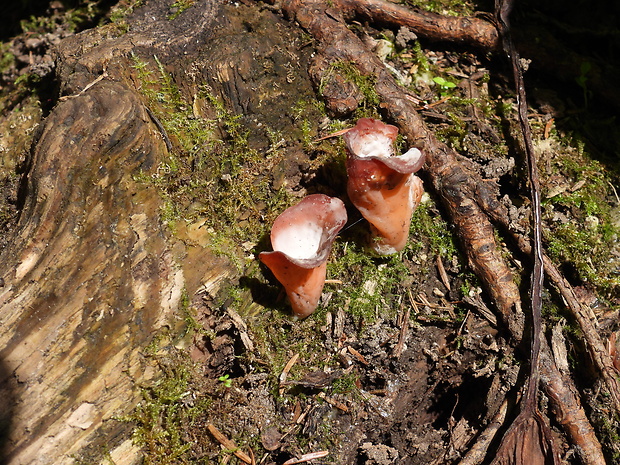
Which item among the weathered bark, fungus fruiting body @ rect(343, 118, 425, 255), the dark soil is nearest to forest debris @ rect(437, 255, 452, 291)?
the dark soil

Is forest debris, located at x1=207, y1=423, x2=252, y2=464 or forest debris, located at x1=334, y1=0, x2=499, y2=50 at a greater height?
forest debris, located at x1=334, y1=0, x2=499, y2=50

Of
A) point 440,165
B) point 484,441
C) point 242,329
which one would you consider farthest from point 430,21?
point 484,441

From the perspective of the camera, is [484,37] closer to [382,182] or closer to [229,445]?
[382,182]

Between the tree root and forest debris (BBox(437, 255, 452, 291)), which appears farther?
forest debris (BBox(437, 255, 452, 291))

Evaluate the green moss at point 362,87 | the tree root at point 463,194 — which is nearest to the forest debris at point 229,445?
the tree root at point 463,194

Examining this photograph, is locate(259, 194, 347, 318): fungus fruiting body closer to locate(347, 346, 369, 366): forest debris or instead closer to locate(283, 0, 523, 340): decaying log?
locate(347, 346, 369, 366): forest debris
